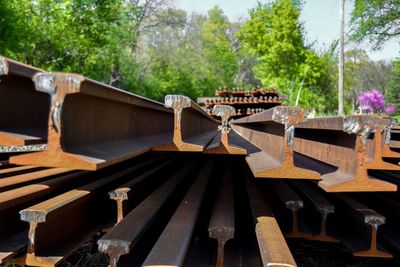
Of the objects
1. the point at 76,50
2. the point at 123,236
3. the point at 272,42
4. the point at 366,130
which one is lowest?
the point at 123,236

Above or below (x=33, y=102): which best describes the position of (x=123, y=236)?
below

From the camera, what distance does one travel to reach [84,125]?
149 cm

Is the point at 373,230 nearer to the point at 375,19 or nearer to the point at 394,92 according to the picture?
the point at 375,19

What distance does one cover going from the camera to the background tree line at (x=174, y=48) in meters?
14.8

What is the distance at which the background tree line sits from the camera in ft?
48.5

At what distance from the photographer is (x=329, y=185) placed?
4.99 ft

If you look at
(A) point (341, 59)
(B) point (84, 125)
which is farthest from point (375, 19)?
(B) point (84, 125)

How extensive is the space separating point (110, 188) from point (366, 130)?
6.54 ft

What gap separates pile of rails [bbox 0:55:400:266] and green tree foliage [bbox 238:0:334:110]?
62.9 feet

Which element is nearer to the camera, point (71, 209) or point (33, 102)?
point (33, 102)

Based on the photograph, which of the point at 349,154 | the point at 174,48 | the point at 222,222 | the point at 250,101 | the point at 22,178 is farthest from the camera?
the point at 174,48

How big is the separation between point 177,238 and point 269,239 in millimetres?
447

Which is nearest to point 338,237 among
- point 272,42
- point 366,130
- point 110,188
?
point 366,130

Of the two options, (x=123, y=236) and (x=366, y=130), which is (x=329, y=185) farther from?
(x=123, y=236)
